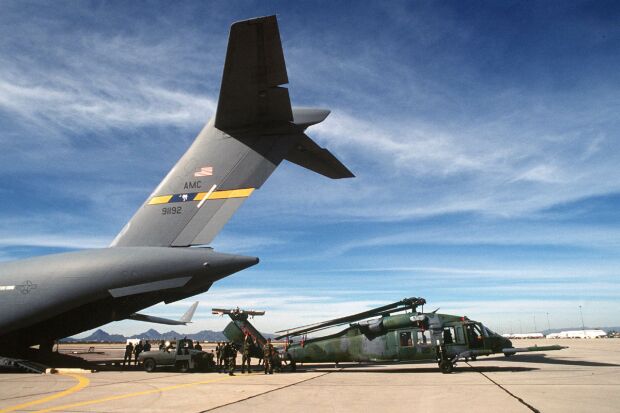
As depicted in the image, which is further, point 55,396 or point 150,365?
point 150,365

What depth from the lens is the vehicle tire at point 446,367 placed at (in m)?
13.3

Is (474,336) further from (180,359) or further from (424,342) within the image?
(180,359)

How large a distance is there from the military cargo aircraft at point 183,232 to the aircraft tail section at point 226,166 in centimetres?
3

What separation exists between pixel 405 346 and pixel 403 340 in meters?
0.20

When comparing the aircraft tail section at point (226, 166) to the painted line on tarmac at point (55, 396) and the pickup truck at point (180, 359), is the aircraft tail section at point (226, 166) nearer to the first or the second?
the painted line on tarmac at point (55, 396)

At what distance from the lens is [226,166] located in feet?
38.4

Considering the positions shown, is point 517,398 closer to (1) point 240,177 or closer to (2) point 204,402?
(2) point 204,402

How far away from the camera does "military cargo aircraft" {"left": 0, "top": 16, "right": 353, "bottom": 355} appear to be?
1120 cm

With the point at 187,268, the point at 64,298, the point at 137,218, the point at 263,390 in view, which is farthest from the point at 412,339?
the point at 64,298

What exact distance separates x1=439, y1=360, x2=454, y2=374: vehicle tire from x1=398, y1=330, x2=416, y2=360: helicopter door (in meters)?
1.23

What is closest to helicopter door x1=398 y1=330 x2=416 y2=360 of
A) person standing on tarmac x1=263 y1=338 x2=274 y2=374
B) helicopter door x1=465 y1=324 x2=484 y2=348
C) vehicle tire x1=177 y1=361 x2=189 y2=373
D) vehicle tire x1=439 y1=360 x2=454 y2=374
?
vehicle tire x1=439 y1=360 x2=454 y2=374

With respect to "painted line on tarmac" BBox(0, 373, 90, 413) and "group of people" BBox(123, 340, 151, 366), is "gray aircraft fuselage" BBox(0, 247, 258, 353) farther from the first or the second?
"group of people" BBox(123, 340, 151, 366)

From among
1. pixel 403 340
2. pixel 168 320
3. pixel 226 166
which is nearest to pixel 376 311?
pixel 403 340

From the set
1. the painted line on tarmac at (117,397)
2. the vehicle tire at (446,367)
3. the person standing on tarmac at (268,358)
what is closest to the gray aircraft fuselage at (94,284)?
the painted line on tarmac at (117,397)
